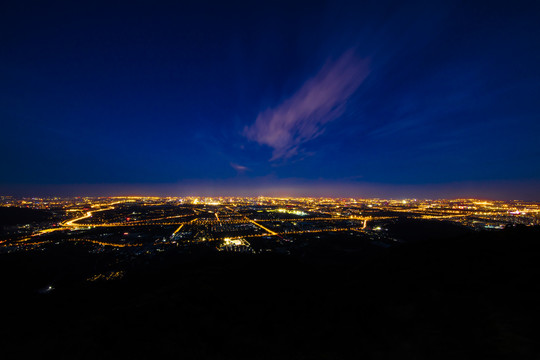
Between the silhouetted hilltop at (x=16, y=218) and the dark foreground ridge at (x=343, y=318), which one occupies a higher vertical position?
the dark foreground ridge at (x=343, y=318)

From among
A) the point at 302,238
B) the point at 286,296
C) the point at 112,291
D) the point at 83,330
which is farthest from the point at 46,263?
the point at 302,238

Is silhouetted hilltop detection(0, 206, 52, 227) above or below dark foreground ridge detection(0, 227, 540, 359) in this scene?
below

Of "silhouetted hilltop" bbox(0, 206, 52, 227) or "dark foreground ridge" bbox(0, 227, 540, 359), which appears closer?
"dark foreground ridge" bbox(0, 227, 540, 359)

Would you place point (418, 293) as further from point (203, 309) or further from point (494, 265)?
point (203, 309)

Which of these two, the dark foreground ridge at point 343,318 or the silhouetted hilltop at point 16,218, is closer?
the dark foreground ridge at point 343,318

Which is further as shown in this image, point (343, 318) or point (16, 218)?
point (16, 218)

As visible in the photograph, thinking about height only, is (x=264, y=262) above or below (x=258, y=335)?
below

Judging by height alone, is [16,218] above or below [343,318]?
below

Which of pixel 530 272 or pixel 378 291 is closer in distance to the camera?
pixel 530 272
